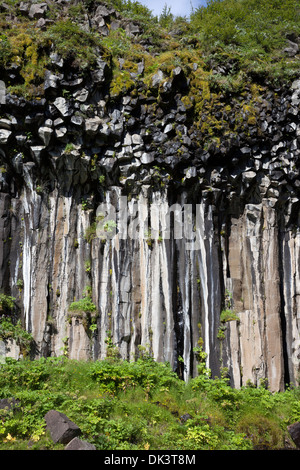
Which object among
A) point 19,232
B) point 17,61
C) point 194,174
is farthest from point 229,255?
point 17,61

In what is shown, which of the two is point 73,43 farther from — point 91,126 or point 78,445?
point 78,445

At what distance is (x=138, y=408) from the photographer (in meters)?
8.25

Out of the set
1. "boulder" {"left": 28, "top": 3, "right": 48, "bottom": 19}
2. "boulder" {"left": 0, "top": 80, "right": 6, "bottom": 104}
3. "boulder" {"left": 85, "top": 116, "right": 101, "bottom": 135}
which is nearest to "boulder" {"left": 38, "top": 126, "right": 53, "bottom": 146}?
"boulder" {"left": 85, "top": 116, "right": 101, "bottom": 135}

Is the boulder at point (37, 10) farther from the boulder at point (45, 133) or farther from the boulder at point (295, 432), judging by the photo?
the boulder at point (295, 432)

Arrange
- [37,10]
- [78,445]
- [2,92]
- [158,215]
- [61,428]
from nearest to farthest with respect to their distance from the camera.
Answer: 1. [78,445]
2. [61,428]
3. [2,92]
4. [158,215]
5. [37,10]

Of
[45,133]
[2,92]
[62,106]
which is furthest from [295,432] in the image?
[2,92]

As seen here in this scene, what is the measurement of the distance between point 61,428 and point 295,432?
4938mm

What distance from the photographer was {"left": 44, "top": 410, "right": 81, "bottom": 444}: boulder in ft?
21.3

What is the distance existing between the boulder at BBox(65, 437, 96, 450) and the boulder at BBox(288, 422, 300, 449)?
4.44 m

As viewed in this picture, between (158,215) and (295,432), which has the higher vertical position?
(158,215)

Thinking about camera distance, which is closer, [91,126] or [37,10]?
[91,126]

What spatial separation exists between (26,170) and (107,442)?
330 inches

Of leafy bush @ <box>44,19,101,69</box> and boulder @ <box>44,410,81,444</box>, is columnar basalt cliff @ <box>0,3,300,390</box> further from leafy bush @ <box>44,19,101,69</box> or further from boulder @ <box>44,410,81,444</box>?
boulder @ <box>44,410,81,444</box>

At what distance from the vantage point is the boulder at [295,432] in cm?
809
